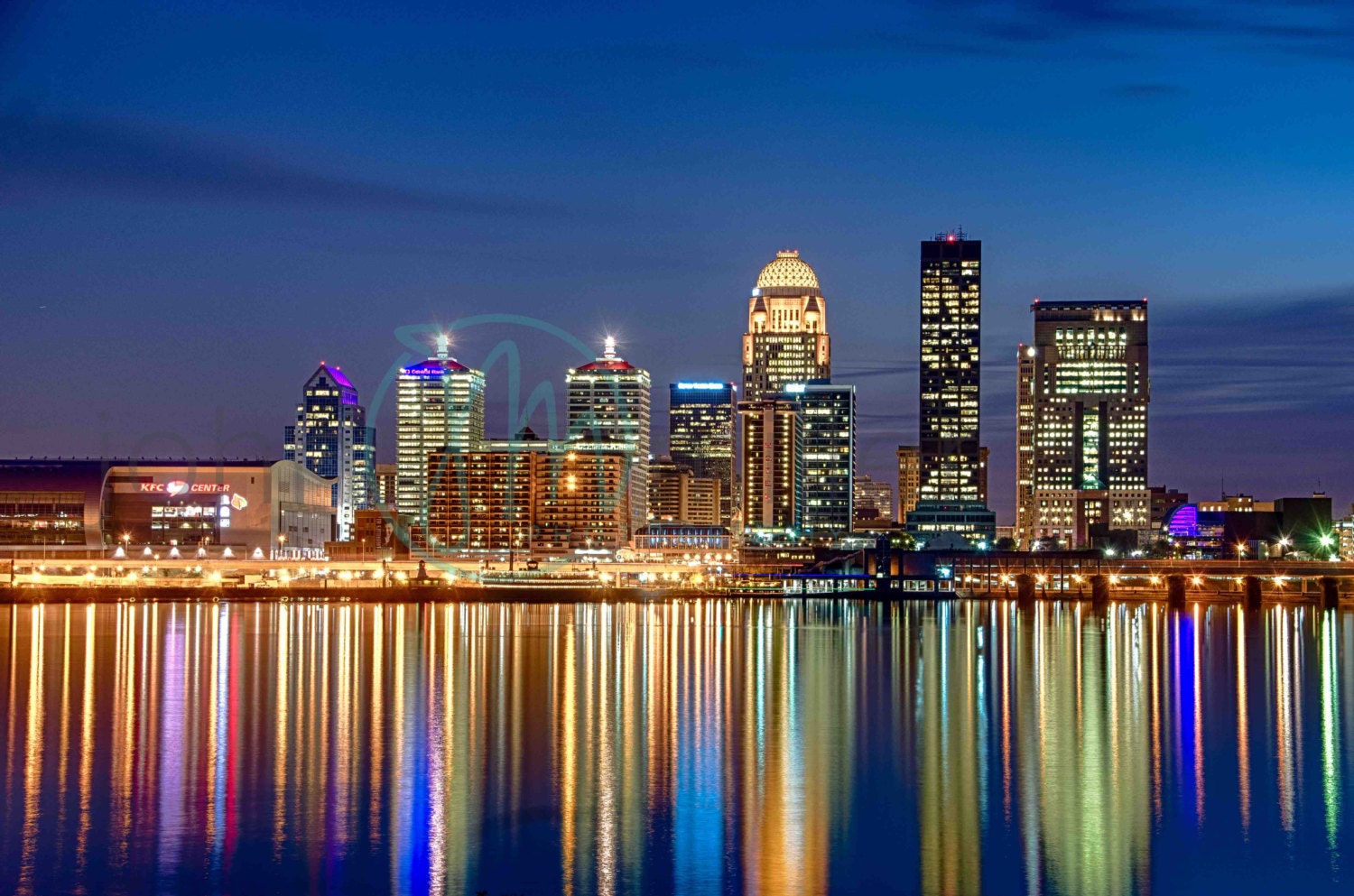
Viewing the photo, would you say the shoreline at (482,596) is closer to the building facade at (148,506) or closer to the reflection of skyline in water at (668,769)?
the building facade at (148,506)

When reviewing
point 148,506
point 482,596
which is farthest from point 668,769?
point 148,506

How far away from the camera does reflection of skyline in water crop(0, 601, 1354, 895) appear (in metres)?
30.7

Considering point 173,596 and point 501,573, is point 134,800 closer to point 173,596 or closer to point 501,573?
point 173,596

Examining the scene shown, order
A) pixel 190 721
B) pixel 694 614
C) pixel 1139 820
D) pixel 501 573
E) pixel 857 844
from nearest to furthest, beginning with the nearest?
pixel 857 844 → pixel 1139 820 → pixel 190 721 → pixel 694 614 → pixel 501 573

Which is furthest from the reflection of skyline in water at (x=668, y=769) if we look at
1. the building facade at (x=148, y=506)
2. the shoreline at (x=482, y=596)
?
the building facade at (x=148, y=506)

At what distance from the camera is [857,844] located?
3272cm

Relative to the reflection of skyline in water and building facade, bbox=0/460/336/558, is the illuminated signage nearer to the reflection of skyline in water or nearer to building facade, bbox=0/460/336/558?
building facade, bbox=0/460/336/558

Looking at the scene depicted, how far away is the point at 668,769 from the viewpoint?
41.2 meters

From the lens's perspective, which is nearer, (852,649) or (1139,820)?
(1139,820)

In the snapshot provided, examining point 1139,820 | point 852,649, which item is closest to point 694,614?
point 852,649

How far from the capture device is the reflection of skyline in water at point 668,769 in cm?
3072

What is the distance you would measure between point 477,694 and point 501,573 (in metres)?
112

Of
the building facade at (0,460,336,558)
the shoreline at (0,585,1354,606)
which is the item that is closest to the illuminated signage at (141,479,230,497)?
the building facade at (0,460,336,558)

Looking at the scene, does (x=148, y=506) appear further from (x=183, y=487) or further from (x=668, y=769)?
(x=668, y=769)
